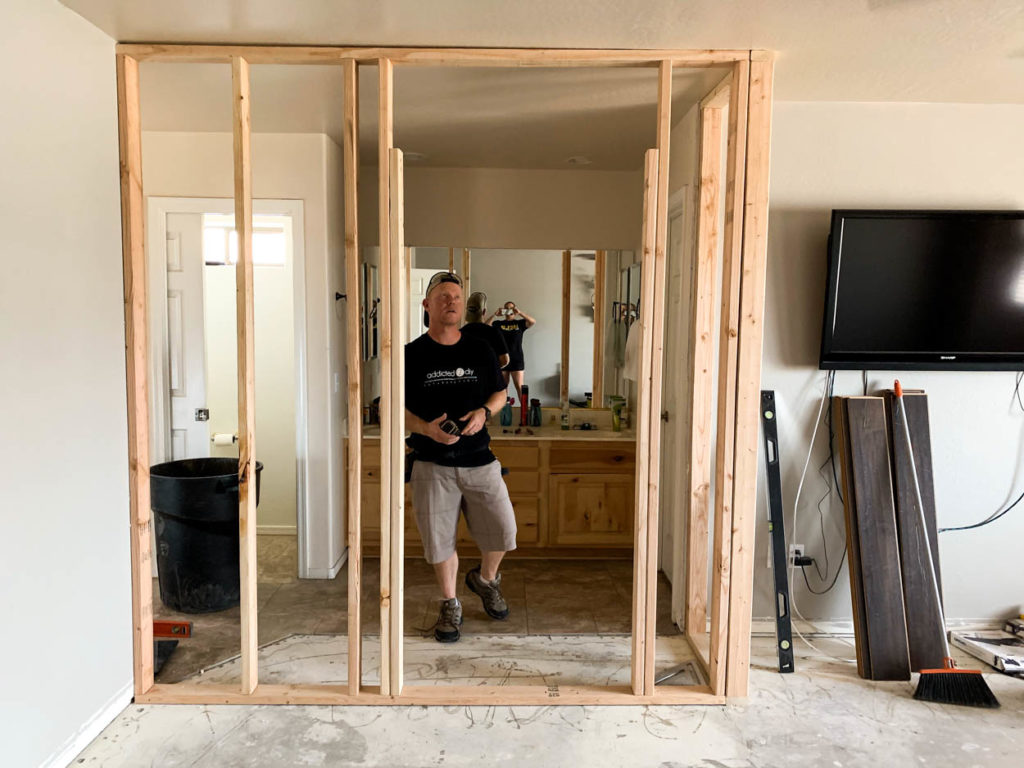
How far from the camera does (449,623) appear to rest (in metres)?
3.26

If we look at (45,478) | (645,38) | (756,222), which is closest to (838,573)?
(756,222)

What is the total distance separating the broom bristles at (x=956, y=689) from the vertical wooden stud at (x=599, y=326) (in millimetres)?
2365

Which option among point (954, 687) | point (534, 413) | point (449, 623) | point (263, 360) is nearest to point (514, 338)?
point (534, 413)

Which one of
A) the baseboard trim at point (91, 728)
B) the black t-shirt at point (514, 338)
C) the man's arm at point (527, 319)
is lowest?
the baseboard trim at point (91, 728)

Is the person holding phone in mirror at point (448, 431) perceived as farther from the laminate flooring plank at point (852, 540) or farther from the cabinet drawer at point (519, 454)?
the laminate flooring plank at point (852, 540)

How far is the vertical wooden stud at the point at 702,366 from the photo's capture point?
3021mm

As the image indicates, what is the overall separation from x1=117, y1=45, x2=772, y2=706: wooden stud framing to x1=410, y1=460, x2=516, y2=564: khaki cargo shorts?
0.59 meters

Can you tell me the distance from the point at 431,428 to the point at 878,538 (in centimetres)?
199

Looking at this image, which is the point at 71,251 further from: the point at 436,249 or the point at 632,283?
the point at 632,283

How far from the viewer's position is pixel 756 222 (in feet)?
8.55

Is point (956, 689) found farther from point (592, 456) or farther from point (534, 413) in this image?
point (534, 413)

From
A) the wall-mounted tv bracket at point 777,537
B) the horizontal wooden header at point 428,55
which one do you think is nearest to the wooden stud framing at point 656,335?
the horizontal wooden header at point 428,55

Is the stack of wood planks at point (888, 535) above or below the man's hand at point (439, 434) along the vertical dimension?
below

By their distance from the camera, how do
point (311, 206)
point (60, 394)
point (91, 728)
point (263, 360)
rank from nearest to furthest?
point (60, 394), point (91, 728), point (311, 206), point (263, 360)
